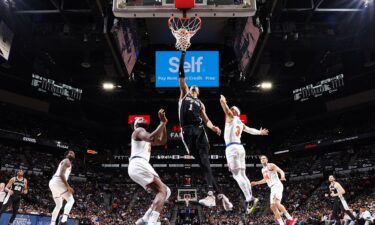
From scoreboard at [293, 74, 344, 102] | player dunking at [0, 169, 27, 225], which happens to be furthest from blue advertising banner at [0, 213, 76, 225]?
scoreboard at [293, 74, 344, 102]

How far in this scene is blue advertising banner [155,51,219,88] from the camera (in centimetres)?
1805

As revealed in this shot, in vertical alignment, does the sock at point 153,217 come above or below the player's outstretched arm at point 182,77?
below

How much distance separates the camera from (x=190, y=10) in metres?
9.45

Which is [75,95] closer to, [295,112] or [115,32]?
[115,32]

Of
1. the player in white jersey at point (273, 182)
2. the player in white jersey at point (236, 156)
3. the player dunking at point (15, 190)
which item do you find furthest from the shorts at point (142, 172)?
the player dunking at point (15, 190)

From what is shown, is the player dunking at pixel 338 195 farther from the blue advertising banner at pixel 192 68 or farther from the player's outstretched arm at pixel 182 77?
the player's outstretched arm at pixel 182 77

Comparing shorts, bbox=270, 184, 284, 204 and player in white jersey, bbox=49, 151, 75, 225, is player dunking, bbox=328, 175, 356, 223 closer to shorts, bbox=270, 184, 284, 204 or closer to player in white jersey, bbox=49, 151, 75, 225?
shorts, bbox=270, 184, 284, 204

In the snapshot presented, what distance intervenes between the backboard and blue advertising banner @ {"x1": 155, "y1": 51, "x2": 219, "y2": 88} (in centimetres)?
844

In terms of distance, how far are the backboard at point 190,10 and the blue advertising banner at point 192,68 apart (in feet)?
27.7

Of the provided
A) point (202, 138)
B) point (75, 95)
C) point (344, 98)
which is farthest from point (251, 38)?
point (344, 98)

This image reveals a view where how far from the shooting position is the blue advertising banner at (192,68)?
1805 centimetres

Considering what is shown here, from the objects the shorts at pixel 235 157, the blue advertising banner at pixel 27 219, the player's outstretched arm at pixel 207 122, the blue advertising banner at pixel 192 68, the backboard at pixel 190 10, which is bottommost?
the blue advertising banner at pixel 27 219

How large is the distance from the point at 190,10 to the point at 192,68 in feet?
28.8

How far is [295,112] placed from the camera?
123 ft
